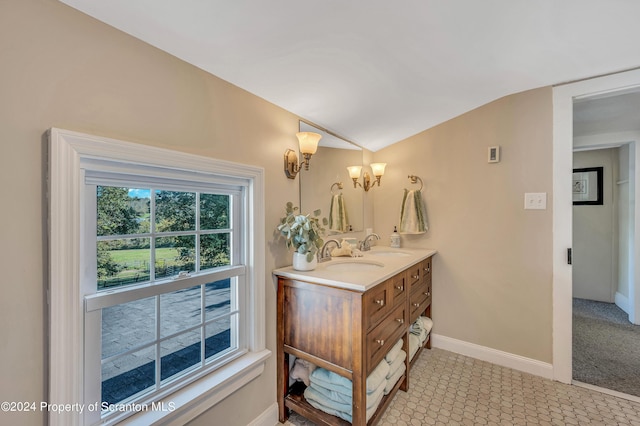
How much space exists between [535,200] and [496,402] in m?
1.44

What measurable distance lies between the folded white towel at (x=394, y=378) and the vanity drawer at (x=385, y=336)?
221 mm

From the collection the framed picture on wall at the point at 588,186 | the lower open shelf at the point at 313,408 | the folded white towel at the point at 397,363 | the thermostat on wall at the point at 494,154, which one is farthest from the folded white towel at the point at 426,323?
the framed picture on wall at the point at 588,186

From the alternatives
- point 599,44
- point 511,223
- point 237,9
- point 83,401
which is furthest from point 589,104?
point 83,401

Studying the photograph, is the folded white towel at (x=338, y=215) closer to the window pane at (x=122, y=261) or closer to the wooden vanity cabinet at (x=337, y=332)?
the wooden vanity cabinet at (x=337, y=332)

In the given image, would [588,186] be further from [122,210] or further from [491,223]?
[122,210]

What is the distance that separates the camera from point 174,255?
1.25 meters

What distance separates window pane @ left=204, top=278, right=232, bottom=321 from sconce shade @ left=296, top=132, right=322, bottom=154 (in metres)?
0.93

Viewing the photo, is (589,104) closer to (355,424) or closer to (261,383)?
(355,424)

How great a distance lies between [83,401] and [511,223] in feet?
8.89

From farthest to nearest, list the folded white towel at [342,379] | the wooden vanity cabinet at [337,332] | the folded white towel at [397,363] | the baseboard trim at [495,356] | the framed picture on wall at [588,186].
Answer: the framed picture on wall at [588,186] → the baseboard trim at [495,356] → the folded white towel at [397,363] → the folded white towel at [342,379] → the wooden vanity cabinet at [337,332]

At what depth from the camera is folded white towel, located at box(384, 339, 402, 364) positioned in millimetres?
1678

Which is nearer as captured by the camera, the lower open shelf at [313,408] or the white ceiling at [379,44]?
the white ceiling at [379,44]

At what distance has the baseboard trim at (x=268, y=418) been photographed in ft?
4.90

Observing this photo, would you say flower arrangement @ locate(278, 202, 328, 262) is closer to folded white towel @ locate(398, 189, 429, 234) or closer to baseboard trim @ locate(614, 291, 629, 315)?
folded white towel @ locate(398, 189, 429, 234)
